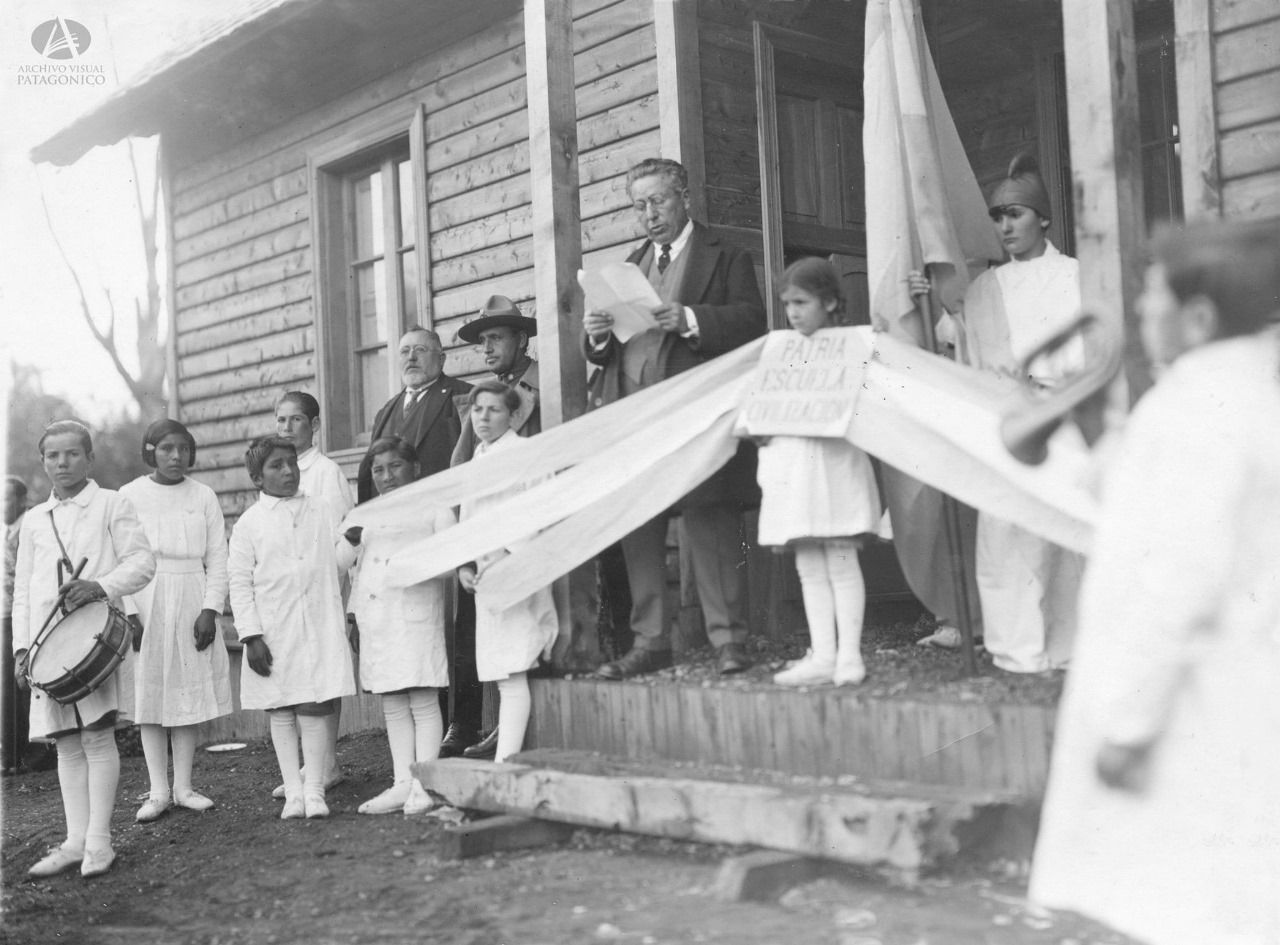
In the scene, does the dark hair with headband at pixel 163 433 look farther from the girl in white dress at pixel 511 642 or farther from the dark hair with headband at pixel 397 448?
the girl in white dress at pixel 511 642

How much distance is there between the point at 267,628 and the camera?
5418 millimetres

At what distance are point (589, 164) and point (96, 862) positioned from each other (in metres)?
4.06

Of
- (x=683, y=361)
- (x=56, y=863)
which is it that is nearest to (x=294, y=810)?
(x=56, y=863)

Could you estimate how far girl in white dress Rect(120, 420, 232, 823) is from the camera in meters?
5.87

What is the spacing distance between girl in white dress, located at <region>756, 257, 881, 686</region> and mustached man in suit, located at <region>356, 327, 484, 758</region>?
201 cm

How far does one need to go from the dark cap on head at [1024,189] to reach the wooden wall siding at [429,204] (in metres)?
2.40

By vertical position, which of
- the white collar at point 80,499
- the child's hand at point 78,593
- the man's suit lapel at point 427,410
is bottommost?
the child's hand at point 78,593

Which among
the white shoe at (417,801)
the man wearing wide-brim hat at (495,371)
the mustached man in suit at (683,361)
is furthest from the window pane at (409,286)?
the white shoe at (417,801)

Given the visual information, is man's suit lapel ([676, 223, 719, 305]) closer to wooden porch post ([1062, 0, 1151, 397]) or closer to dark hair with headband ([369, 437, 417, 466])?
dark hair with headband ([369, 437, 417, 466])

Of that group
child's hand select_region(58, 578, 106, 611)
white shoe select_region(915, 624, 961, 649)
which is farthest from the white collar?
white shoe select_region(915, 624, 961, 649)

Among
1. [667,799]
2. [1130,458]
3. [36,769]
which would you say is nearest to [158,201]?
[36,769]

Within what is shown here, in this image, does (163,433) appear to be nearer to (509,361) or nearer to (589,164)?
(509,361)

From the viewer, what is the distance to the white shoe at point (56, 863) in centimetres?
505

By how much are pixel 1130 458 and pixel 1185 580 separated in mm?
231
